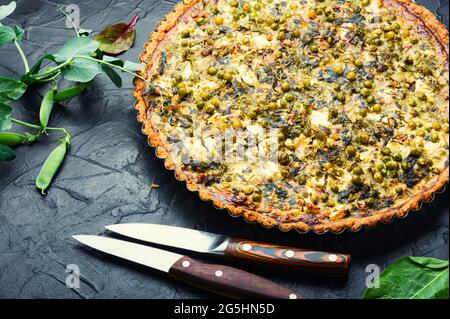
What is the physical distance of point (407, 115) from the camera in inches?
206

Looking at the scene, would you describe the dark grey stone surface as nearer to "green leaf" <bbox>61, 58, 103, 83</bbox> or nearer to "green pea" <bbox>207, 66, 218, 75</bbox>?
"green leaf" <bbox>61, 58, 103, 83</bbox>

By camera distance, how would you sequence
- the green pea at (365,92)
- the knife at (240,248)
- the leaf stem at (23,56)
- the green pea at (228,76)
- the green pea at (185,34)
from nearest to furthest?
the knife at (240,248), the green pea at (365,92), the green pea at (228,76), the green pea at (185,34), the leaf stem at (23,56)

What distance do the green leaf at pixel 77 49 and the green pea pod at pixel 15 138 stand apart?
1.99 feet

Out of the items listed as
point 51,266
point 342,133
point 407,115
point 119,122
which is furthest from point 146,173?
point 407,115

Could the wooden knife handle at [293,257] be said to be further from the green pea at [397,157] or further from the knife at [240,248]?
the green pea at [397,157]

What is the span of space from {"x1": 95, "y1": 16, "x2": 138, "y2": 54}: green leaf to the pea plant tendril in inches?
3.0

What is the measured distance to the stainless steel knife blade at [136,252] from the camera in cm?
497

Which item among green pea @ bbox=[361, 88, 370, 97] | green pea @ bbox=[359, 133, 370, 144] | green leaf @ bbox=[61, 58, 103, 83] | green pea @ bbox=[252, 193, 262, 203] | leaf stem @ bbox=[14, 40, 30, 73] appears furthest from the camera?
leaf stem @ bbox=[14, 40, 30, 73]

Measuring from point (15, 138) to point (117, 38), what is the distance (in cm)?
113

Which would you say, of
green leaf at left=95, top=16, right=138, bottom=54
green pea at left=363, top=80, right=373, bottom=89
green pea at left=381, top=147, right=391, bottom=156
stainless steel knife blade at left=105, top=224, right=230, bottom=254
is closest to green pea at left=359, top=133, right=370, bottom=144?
green pea at left=381, top=147, right=391, bottom=156

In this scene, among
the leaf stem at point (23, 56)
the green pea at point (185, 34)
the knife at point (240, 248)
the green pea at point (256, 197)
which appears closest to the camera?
the knife at point (240, 248)

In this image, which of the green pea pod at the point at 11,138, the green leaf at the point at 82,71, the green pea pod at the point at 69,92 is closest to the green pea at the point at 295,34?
the green leaf at the point at 82,71

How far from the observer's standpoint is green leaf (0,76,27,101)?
548 cm
